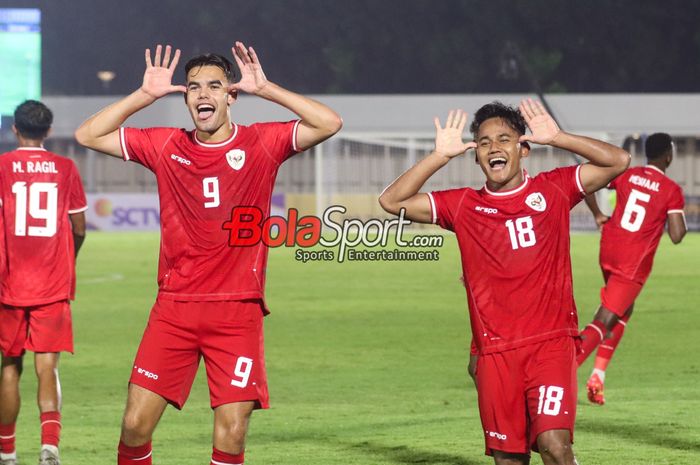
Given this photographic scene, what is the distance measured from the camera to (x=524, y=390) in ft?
18.9

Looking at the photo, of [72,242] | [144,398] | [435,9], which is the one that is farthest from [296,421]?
[435,9]

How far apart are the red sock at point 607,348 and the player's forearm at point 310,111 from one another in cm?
519

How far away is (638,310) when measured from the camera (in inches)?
754

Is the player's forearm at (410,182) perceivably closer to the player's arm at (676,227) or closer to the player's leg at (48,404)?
the player's leg at (48,404)

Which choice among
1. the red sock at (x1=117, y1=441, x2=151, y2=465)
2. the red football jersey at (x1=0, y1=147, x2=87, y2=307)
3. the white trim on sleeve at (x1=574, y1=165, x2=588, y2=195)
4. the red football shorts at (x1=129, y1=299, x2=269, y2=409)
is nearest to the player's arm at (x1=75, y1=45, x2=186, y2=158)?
the red football shorts at (x1=129, y1=299, x2=269, y2=409)

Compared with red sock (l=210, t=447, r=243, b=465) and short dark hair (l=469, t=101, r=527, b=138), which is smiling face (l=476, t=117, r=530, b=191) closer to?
short dark hair (l=469, t=101, r=527, b=138)

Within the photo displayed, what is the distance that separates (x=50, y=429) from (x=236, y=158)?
2.23 m

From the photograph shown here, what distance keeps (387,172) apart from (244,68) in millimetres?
42164

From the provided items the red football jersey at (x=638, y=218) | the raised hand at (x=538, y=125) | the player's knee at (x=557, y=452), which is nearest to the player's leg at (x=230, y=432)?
the player's knee at (x=557, y=452)

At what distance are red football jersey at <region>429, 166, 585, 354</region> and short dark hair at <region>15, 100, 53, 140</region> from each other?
2801mm

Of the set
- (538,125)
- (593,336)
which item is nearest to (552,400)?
(538,125)

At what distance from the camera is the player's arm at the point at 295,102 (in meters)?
5.98

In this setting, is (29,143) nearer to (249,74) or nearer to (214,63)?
(214,63)

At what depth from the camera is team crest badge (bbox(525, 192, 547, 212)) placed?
5865 mm
